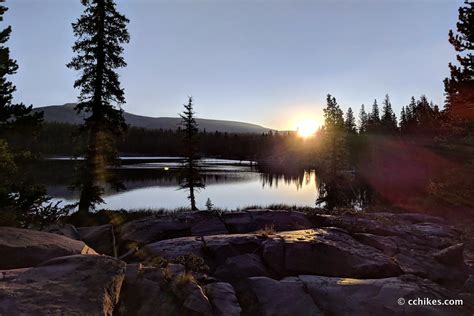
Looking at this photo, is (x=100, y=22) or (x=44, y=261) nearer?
(x=44, y=261)

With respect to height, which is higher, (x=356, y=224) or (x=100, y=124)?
(x=100, y=124)

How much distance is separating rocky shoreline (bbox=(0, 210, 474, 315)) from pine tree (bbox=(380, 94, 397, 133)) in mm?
94840

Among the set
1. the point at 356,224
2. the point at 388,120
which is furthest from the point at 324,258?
the point at 388,120

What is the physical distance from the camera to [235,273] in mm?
9914

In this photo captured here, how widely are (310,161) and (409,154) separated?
53.4 meters

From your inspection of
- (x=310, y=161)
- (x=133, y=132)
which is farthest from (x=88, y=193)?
(x=133, y=132)

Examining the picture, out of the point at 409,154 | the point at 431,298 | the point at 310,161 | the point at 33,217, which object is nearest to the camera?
the point at 431,298

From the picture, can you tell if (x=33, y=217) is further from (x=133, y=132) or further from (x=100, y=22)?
(x=133, y=132)

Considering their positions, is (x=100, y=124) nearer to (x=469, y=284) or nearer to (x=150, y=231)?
(x=150, y=231)

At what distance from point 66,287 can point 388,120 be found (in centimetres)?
11252

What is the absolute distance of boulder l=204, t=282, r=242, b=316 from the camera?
7.47 meters

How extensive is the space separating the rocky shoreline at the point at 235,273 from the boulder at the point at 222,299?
3 cm

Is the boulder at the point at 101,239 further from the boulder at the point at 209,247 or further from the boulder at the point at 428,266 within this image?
the boulder at the point at 428,266

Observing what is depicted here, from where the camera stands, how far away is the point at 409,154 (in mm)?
70875
